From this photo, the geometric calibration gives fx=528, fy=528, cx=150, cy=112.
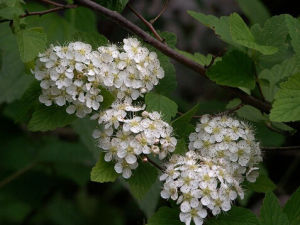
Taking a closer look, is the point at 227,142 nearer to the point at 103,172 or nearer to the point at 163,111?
the point at 163,111

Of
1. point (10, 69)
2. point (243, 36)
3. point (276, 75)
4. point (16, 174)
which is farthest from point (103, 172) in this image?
point (16, 174)

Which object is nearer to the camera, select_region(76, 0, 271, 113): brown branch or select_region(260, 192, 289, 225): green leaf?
select_region(260, 192, 289, 225): green leaf

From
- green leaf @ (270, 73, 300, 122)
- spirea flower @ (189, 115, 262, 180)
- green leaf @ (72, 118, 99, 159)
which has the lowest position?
green leaf @ (72, 118, 99, 159)

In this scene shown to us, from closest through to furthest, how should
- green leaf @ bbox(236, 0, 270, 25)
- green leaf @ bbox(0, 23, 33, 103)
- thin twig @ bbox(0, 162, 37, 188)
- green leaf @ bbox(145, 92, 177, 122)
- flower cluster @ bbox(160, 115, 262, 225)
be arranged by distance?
flower cluster @ bbox(160, 115, 262, 225), green leaf @ bbox(145, 92, 177, 122), green leaf @ bbox(0, 23, 33, 103), green leaf @ bbox(236, 0, 270, 25), thin twig @ bbox(0, 162, 37, 188)

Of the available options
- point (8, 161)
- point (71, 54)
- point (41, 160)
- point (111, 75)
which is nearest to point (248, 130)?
point (111, 75)

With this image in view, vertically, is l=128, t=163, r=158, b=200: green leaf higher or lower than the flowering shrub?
lower

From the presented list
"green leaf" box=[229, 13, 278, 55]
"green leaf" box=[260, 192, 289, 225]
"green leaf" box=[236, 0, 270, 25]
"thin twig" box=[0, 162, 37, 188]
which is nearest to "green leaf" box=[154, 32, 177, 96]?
"green leaf" box=[229, 13, 278, 55]

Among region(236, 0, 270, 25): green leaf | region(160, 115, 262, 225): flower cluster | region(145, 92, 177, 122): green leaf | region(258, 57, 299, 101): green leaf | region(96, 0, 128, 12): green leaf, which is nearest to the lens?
region(160, 115, 262, 225): flower cluster

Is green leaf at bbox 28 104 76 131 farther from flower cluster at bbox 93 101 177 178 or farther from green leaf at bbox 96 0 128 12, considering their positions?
green leaf at bbox 96 0 128 12

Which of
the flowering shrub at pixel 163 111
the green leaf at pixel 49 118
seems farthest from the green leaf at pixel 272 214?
the green leaf at pixel 49 118
